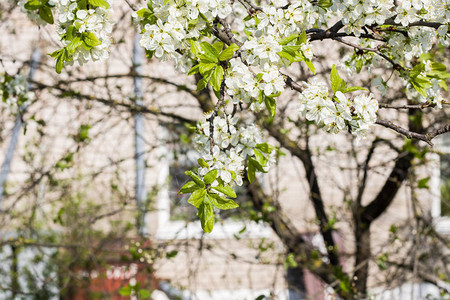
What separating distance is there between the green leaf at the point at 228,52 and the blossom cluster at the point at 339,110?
9.9 inches

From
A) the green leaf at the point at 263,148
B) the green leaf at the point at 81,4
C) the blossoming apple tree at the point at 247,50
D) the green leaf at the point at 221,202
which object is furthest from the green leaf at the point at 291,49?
the green leaf at the point at 81,4

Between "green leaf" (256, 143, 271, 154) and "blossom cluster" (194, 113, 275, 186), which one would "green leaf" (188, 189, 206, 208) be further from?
"green leaf" (256, 143, 271, 154)

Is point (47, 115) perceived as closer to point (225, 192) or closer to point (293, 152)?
point (293, 152)

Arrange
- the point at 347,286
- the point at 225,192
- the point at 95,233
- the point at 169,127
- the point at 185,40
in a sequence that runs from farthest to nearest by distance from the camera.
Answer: the point at 95,233 < the point at 169,127 < the point at 347,286 < the point at 185,40 < the point at 225,192

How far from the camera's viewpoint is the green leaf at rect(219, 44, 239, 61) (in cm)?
147

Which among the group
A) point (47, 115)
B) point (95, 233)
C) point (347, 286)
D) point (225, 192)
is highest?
point (47, 115)

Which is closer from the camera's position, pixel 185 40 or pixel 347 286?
pixel 185 40

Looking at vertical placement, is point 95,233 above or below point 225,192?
above

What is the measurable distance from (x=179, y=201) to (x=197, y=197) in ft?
3.65

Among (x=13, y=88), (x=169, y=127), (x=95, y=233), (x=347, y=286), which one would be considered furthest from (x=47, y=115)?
(x=347, y=286)

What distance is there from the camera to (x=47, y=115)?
19.6 feet

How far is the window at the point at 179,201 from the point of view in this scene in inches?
135

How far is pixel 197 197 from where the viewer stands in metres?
1.40

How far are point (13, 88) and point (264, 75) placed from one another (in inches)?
63.4
